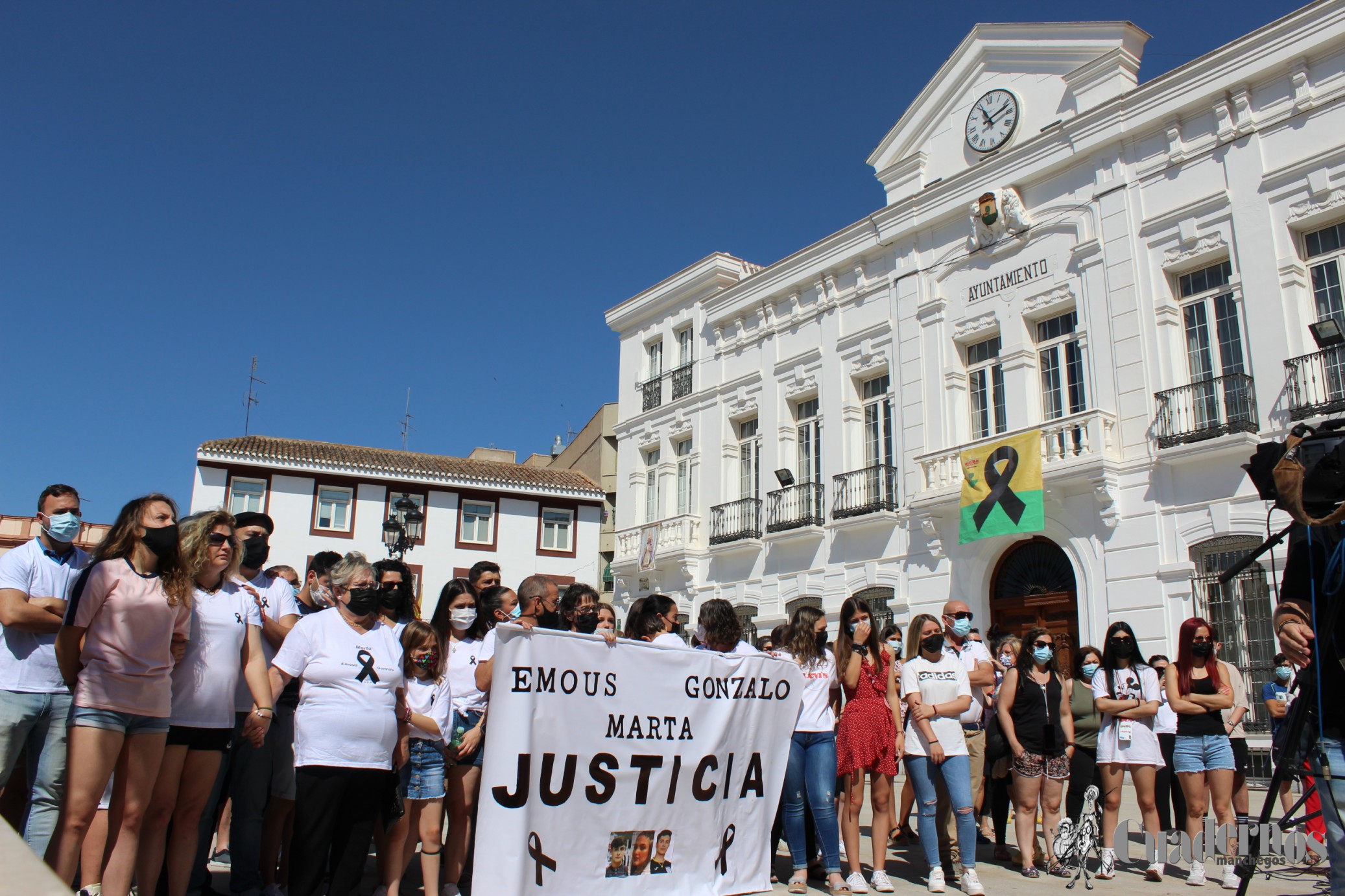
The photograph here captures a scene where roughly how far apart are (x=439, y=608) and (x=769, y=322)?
17.3 metres

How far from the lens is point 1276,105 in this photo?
14.4 metres

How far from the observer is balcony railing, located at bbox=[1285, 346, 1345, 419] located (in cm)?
1305

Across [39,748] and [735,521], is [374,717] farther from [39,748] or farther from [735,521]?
[735,521]

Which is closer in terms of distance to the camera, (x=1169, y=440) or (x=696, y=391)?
(x=1169, y=440)

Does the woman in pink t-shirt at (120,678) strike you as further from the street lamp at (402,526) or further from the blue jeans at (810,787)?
the street lamp at (402,526)

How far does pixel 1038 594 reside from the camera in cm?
1647

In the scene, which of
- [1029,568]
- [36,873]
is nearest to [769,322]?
[1029,568]

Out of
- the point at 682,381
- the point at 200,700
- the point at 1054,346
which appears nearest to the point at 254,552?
the point at 200,700

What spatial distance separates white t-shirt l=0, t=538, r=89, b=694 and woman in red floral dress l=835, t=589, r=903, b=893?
4.79 metres

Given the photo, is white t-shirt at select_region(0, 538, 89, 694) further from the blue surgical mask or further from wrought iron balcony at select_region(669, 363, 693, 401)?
wrought iron balcony at select_region(669, 363, 693, 401)

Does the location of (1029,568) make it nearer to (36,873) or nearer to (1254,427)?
(1254,427)

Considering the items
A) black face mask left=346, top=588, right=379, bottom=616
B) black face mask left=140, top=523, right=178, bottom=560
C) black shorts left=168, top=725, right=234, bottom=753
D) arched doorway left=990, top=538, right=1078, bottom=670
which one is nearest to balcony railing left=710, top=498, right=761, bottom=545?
arched doorway left=990, top=538, right=1078, bottom=670

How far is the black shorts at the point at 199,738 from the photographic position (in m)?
5.11

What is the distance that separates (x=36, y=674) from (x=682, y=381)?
Answer: 20752mm
